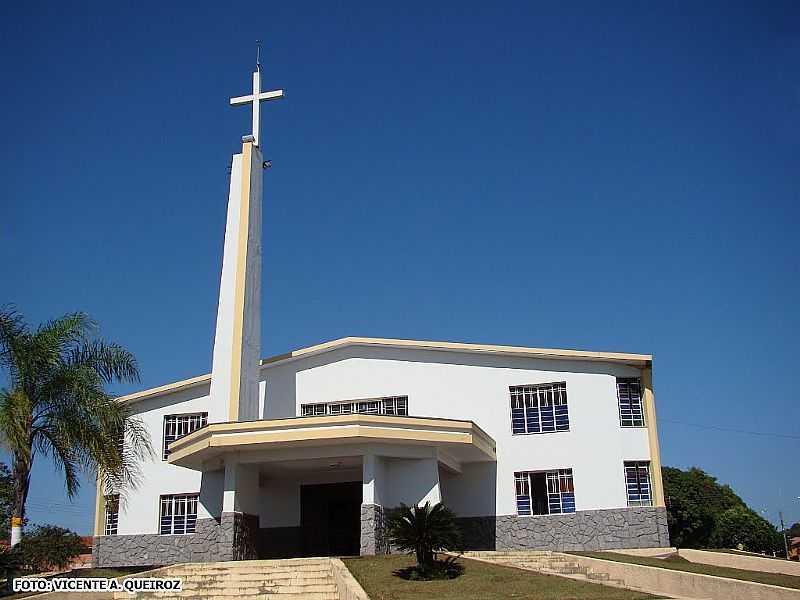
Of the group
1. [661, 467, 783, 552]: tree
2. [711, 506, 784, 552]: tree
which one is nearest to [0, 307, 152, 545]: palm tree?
[661, 467, 783, 552]: tree

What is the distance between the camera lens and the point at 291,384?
89.4 ft

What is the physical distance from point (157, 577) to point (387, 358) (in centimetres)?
1067

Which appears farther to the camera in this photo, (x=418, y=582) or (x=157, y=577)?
(x=157, y=577)

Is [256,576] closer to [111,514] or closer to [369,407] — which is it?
[369,407]

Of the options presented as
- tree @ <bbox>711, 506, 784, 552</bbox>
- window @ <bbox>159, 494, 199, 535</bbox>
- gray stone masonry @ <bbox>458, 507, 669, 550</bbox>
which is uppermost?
window @ <bbox>159, 494, 199, 535</bbox>

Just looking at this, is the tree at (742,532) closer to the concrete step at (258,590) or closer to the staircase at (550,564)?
the staircase at (550,564)

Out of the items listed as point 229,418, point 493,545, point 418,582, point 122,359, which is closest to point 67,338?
point 122,359

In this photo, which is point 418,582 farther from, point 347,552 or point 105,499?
point 105,499

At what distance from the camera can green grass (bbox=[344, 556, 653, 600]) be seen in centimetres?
1496

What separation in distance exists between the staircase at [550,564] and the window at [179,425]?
11.6 metres

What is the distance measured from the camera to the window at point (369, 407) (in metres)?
26.2

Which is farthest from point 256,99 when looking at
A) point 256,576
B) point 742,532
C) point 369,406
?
point 742,532

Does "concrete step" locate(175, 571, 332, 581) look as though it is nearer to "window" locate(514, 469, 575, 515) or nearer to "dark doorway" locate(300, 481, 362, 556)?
"dark doorway" locate(300, 481, 362, 556)

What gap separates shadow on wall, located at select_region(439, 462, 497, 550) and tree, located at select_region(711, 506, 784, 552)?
31965 mm
